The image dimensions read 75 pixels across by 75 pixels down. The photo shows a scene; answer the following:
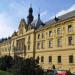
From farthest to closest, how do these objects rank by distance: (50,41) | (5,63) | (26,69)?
(50,41) → (5,63) → (26,69)

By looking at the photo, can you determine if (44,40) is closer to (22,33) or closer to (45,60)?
(45,60)

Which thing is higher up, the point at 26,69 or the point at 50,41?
the point at 50,41

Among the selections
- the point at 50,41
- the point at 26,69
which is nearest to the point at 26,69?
the point at 26,69

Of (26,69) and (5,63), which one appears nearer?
(26,69)

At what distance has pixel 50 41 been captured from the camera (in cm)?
6525

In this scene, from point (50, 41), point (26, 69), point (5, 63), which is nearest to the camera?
point (26, 69)

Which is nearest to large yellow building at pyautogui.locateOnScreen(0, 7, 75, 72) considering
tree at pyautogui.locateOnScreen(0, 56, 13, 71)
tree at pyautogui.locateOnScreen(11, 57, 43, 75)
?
tree at pyautogui.locateOnScreen(0, 56, 13, 71)

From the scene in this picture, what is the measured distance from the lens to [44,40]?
6831cm

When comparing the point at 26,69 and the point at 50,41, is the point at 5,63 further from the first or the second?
the point at 50,41

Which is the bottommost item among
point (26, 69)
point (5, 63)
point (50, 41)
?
point (26, 69)

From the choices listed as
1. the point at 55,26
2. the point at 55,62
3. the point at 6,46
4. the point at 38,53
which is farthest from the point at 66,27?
the point at 6,46

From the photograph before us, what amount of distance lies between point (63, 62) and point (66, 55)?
6.76ft

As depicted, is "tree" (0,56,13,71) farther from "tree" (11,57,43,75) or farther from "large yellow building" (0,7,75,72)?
"large yellow building" (0,7,75,72)

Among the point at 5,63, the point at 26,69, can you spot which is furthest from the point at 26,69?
the point at 5,63
